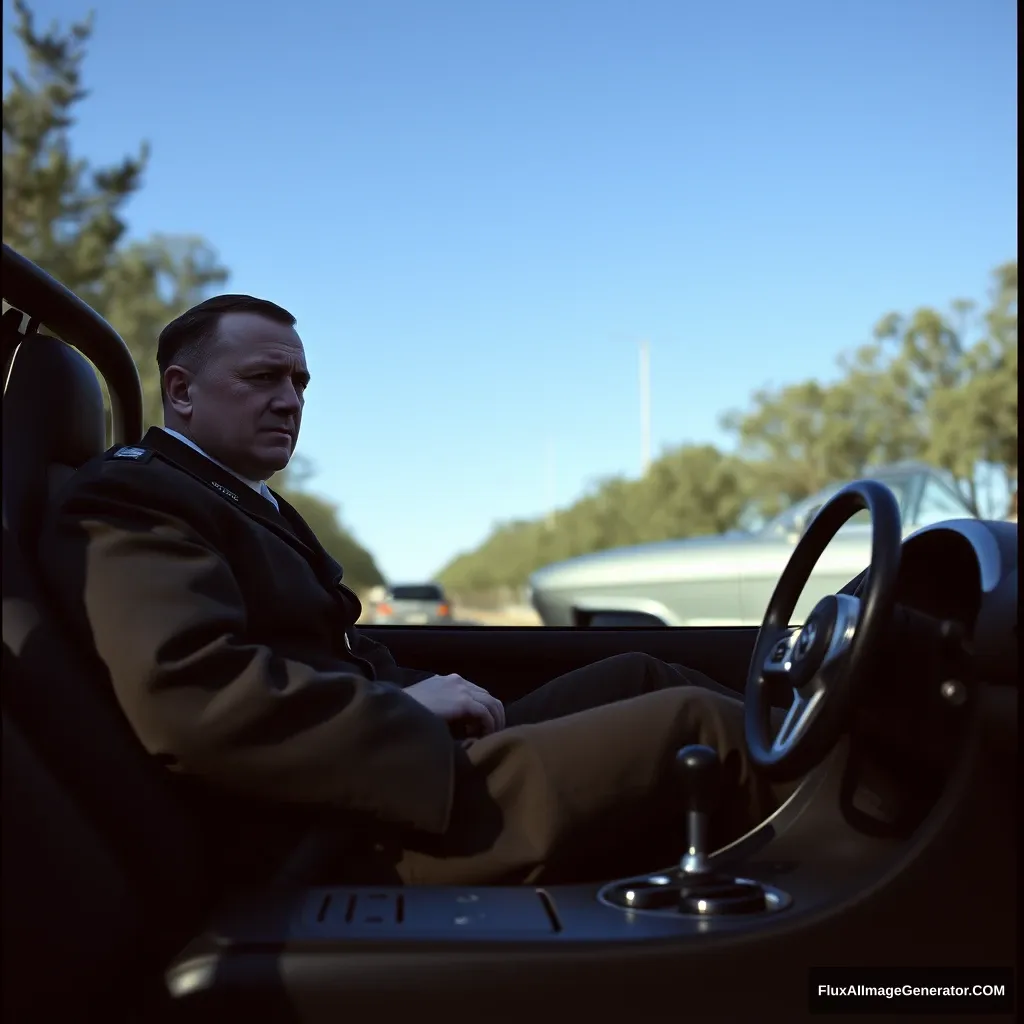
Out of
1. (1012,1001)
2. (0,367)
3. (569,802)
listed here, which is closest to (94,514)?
(0,367)

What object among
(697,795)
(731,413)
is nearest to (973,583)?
(697,795)

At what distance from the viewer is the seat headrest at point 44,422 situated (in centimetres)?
177

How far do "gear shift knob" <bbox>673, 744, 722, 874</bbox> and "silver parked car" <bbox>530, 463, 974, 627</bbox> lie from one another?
4895 millimetres

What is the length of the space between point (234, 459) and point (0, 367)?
418mm

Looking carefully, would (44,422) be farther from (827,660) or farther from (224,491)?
(827,660)

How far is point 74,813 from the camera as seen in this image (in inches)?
57.5

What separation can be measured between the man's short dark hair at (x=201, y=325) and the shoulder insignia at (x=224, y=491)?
10.8 inches

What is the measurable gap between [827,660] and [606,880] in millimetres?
444

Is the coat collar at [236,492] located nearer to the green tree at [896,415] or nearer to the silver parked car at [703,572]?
the silver parked car at [703,572]

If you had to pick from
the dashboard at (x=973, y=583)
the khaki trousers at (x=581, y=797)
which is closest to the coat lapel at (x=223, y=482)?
the khaki trousers at (x=581, y=797)

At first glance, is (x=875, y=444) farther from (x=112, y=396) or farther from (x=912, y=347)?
(x=112, y=396)

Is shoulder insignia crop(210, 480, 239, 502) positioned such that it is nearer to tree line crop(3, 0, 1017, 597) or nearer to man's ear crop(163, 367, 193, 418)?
man's ear crop(163, 367, 193, 418)

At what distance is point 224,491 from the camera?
2.06m

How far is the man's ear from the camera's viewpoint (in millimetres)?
2264
